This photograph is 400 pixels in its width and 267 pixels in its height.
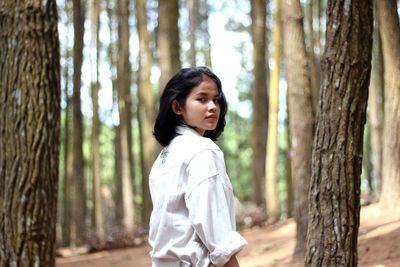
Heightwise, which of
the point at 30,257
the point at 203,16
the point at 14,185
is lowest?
the point at 30,257

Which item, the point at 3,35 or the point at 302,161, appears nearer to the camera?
the point at 3,35

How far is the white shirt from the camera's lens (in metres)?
2.49

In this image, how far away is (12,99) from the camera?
16.2ft

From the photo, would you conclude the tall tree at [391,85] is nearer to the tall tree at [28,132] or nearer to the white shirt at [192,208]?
the tall tree at [28,132]

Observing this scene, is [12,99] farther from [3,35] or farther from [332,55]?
[332,55]

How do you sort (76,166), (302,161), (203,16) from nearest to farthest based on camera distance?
(302,161)
(76,166)
(203,16)

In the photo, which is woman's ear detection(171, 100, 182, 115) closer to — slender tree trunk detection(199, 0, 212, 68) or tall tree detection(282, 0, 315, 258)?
tall tree detection(282, 0, 315, 258)

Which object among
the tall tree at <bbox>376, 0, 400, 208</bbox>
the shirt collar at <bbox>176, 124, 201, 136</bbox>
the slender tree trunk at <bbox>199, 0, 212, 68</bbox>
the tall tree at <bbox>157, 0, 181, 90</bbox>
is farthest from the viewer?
the slender tree trunk at <bbox>199, 0, 212, 68</bbox>

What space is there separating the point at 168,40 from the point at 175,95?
33.9ft

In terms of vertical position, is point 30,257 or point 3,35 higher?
point 3,35

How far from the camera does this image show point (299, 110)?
9.02m

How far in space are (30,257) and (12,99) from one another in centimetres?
106

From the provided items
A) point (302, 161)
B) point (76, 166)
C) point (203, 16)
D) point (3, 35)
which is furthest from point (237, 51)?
point (3, 35)

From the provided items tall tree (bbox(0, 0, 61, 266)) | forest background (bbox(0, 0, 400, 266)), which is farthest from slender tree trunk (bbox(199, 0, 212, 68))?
tall tree (bbox(0, 0, 61, 266))
